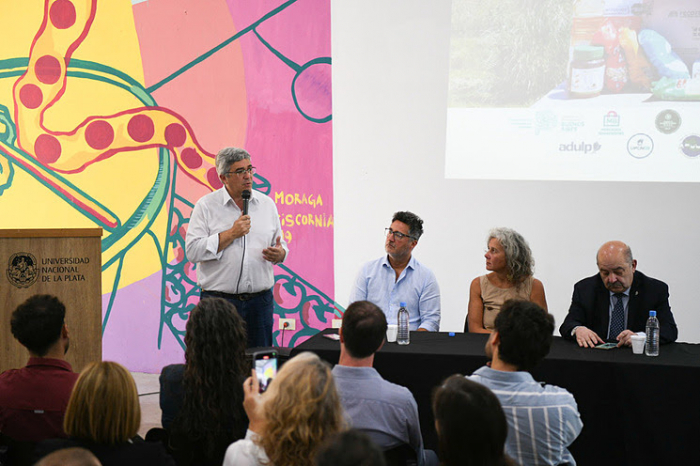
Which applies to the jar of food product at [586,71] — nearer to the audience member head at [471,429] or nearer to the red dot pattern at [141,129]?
the red dot pattern at [141,129]

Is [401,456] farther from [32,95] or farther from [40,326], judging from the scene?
[32,95]


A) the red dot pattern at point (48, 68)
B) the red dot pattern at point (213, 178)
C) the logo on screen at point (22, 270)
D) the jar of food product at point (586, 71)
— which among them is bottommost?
the logo on screen at point (22, 270)

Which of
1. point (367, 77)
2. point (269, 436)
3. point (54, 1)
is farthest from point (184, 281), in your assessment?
point (269, 436)

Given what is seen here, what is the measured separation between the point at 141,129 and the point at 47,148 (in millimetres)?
760

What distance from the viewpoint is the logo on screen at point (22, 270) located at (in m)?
2.83

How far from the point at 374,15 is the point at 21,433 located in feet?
11.1

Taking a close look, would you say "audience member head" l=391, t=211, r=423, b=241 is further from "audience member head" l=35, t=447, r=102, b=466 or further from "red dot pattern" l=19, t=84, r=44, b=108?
"red dot pattern" l=19, t=84, r=44, b=108

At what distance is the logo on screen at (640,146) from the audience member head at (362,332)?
2620 mm

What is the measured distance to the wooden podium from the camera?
2822mm

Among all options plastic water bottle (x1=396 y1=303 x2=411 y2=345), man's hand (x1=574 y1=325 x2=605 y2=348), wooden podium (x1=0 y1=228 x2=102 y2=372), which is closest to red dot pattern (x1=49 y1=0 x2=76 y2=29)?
wooden podium (x1=0 y1=228 x2=102 y2=372)

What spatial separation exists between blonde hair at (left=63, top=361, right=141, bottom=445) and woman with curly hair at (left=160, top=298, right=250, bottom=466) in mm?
382

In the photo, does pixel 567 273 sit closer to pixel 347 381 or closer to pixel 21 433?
pixel 347 381

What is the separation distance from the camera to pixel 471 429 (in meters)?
1.31

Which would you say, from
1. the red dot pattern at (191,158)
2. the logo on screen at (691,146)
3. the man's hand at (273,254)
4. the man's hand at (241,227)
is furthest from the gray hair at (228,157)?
the logo on screen at (691,146)
